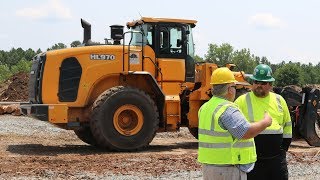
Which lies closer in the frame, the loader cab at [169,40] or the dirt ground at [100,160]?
the dirt ground at [100,160]

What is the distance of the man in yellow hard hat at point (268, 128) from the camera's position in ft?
18.9

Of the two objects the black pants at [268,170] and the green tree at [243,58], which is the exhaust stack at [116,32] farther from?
the green tree at [243,58]

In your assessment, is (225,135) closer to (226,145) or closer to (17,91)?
(226,145)

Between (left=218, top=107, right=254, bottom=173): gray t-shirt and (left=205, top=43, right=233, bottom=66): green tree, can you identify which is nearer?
(left=218, top=107, right=254, bottom=173): gray t-shirt

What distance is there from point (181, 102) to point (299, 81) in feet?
323

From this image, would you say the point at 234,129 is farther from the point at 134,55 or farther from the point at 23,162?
the point at 134,55

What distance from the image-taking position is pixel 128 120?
42.6ft

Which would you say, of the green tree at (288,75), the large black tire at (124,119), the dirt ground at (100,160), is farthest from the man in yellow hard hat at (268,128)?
the green tree at (288,75)

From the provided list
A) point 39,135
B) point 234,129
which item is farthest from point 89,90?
point 234,129

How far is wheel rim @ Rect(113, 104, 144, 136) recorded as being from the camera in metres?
12.7

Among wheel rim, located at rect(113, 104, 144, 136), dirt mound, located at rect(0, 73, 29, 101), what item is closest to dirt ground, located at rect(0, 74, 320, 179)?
wheel rim, located at rect(113, 104, 144, 136)

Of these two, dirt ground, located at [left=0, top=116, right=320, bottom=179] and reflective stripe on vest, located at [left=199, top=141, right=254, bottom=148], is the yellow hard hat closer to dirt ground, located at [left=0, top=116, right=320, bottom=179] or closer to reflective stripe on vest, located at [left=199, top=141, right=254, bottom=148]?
reflective stripe on vest, located at [left=199, top=141, right=254, bottom=148]

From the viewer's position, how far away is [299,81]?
4284 inches

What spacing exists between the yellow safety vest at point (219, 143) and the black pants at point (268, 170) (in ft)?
2.84
